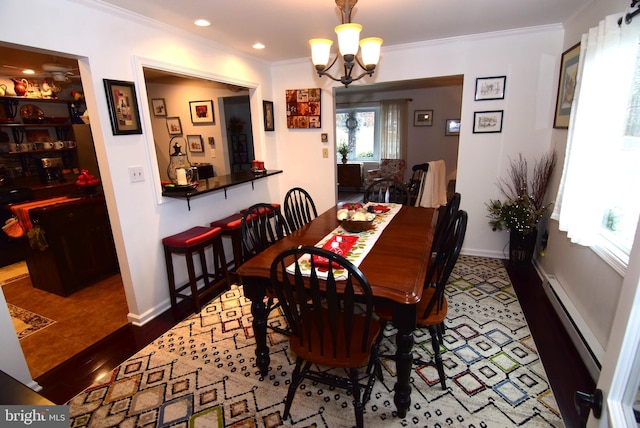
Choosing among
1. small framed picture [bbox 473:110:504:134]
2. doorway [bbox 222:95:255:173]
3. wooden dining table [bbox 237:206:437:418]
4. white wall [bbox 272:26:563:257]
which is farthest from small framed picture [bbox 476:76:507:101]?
doorway [bbox 222:95:255:173]

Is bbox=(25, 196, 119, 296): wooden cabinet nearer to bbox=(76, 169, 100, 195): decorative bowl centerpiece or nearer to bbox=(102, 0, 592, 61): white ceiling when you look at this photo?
bbox=(76, 169, 100, 195): decorative bowl centerpiece

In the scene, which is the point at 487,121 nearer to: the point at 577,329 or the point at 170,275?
the point at 577,329

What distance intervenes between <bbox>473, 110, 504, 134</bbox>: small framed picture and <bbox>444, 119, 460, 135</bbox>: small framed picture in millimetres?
3569

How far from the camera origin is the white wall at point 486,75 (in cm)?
306

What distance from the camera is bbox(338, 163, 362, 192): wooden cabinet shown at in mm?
7406

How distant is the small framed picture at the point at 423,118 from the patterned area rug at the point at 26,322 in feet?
22.4

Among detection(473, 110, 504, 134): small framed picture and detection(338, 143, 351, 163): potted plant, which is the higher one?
detection(473, 110, 504, 134): small framed picture

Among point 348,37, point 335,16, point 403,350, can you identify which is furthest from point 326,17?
point 403,350

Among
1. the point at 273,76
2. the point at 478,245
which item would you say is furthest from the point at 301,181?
the point at 478,245

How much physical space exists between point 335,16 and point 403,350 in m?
2.45

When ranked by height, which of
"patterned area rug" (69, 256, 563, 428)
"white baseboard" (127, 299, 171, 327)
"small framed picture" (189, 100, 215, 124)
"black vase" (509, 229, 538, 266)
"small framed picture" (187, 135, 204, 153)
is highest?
"small framed picture" (189, 100, 215, 124)

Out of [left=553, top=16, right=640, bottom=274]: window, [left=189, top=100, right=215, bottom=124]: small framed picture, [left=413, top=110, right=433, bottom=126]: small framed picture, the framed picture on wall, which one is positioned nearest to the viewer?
[left=553, top=16, right=640, bottom=274]: window

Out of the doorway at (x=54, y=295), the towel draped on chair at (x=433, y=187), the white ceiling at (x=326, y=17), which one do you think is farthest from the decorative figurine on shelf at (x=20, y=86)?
the towel draped on chair at (x=433, y=187)

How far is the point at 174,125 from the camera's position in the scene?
16.6ft
